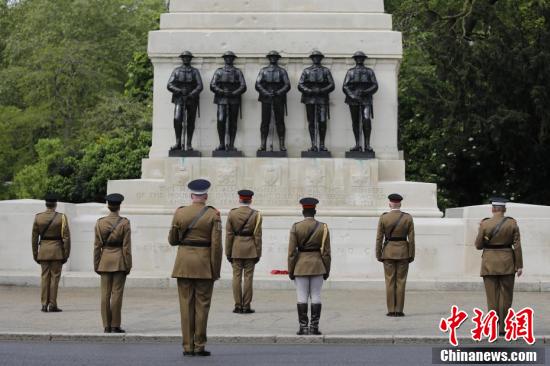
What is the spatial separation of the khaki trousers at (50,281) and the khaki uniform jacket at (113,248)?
2.77 metres

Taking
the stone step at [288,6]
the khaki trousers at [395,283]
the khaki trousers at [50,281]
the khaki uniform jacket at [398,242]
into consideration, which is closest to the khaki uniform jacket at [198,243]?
the khaki trousers at [395,283]

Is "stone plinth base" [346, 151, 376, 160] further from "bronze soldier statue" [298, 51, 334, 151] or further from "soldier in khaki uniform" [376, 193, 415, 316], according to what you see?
"soldier in khaki uniform" [376, 193, 415, 316]

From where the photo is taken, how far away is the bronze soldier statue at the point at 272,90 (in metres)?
27.0

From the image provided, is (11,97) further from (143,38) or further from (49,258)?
(49,258)

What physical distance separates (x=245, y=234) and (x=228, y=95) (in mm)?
7626

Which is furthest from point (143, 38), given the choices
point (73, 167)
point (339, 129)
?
point (339, 129)

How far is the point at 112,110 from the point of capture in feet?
169

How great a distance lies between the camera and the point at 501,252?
17.3 metres

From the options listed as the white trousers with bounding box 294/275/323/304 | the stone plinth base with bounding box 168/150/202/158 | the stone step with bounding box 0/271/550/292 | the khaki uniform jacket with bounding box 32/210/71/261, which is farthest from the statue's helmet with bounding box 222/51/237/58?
the white trousers with bounding box 294/275/323/304

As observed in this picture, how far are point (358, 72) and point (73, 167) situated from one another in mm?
17766

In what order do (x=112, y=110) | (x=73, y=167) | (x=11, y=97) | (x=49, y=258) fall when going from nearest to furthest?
(x=49, y=258), (x=73, y=167), (x=112, y=110), (x=11, y=97)

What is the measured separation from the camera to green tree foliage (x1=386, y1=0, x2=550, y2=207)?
35.8m

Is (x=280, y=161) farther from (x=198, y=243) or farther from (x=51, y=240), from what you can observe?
(x=198, y=243)

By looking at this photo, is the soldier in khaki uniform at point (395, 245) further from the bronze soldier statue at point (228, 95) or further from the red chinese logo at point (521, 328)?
the bronze soldier statue at point (228, 95)
